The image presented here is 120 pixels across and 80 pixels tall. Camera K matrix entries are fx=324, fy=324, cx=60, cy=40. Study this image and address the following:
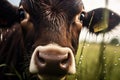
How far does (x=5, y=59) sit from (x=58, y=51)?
240 cm

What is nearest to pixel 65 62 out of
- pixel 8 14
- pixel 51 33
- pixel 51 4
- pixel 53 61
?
pixel 53 61

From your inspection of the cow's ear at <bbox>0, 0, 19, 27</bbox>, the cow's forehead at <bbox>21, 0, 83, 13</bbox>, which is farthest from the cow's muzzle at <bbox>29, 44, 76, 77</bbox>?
the cow's ear at <bbox>0, 0, 19, 27</bbox>

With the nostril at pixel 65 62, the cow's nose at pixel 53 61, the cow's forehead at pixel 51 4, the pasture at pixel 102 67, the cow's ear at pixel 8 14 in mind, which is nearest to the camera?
the pasture at pixel 102 67

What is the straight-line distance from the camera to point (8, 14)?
5902 mm

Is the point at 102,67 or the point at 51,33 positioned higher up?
the point at 51,33

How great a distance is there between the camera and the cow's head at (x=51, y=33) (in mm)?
3670

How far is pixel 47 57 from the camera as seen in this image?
3.56m

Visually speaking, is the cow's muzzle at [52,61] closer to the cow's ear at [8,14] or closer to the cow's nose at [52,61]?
the cow's nose at [52,61]

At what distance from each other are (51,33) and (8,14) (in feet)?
6.19

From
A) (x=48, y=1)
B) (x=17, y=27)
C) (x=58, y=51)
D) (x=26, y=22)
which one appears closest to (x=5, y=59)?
(x=17, y=27)

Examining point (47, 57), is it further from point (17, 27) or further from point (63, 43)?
point (17, 27)

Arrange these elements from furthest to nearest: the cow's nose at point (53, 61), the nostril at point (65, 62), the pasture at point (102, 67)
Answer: the nostril at point (65, 62), the cow's nose at point (53, 61), the pasture at point (102, 67)

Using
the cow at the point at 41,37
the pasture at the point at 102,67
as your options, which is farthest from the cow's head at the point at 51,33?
the pasture at the point at 102,67

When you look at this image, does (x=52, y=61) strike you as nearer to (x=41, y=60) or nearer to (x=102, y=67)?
(x=41, y=60)
